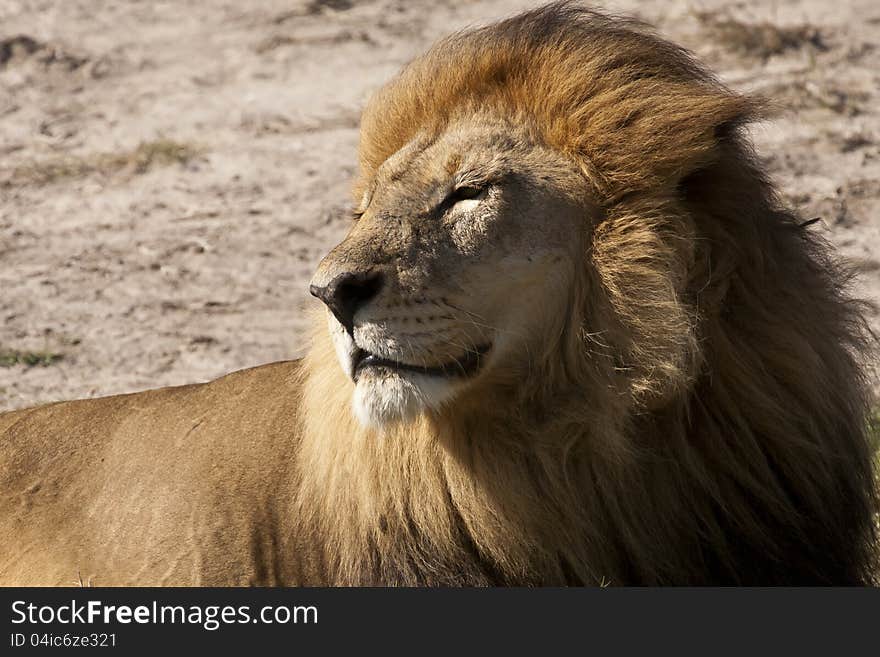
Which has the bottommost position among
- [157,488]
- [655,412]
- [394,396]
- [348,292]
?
[157,488]

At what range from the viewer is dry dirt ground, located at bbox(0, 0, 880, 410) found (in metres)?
6.89

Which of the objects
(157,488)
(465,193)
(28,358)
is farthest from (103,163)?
(465,193)

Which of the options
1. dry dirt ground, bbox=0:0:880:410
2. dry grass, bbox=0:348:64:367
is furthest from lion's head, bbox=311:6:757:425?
dry grass, bbox=0:348:64:367

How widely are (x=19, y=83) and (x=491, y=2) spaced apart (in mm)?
2852

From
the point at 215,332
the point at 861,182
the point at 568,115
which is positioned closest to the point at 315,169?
the point at 215,332

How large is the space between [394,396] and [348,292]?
0.75 ft

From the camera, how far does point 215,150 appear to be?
26.9 feet

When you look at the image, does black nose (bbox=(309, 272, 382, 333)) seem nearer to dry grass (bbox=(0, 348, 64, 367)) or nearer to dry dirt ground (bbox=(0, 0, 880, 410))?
dry dirt ground (bbox=(0, 0, 880, 410))

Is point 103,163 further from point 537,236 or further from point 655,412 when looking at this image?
point 655,412

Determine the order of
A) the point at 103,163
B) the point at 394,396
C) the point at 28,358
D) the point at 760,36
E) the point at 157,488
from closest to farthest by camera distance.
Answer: the point at 394,396 < the point at 157,488 < the point at 28,358 < the point at 103,163 < the point at 760,36

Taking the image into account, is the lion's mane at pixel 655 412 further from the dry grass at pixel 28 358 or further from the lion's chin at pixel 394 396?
the dry grass at pixel 28 358

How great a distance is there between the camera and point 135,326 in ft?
22.8

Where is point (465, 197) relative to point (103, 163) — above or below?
above

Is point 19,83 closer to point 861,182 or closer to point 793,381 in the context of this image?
point 861,182
